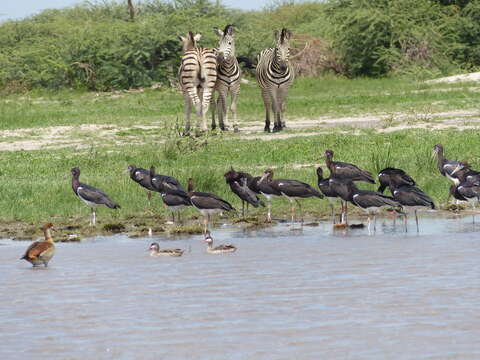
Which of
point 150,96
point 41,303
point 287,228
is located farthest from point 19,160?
point 150,96

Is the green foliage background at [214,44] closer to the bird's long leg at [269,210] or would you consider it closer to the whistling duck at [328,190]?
the bird's long leg at [269,210]

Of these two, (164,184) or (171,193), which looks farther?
(164,184)

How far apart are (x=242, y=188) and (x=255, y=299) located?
5.63 metres

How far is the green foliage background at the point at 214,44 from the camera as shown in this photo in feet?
128

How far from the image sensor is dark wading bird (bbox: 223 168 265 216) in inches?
607

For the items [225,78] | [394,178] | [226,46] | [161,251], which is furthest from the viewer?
[226,46]

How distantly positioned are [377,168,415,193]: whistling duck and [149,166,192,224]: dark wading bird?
264cm

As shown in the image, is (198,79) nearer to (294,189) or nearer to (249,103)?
(249,103)

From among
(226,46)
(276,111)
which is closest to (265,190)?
(276,111)

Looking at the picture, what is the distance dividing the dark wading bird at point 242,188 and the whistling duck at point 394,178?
63.9 inches

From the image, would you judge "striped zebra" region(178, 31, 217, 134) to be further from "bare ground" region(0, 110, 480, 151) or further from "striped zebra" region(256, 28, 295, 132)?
"striped zebra" region(256, 28, 295, 132)

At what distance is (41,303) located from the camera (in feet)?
33.4


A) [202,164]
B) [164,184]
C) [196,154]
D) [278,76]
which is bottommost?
[164,184]

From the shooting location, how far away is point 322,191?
50.1ft
